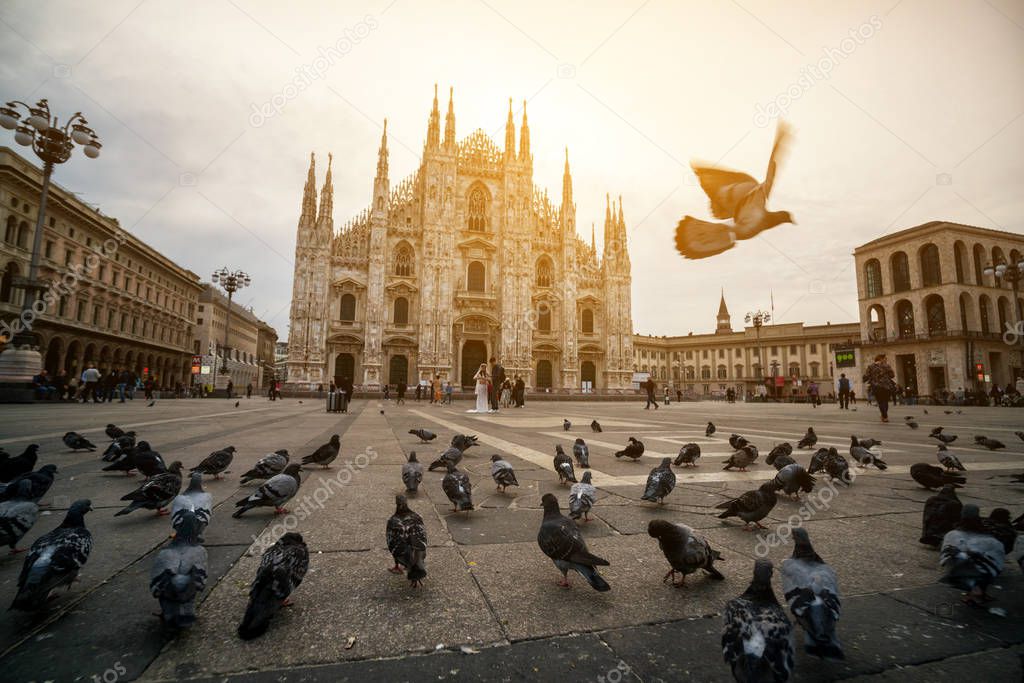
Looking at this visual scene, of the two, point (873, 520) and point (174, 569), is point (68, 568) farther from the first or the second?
point (873, 520)

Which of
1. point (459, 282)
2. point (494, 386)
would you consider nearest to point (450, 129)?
point (459, 282)

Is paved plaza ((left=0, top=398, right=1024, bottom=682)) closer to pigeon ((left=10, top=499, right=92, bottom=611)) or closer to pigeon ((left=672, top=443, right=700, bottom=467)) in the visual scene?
pigeon ((left=10, top=499, right=92, bottom=611))

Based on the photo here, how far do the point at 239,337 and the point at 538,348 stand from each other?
54.4m

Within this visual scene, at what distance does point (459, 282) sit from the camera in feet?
121

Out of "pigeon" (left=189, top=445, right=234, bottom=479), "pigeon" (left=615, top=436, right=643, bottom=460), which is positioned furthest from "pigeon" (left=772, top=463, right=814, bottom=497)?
"pigeon" (left=189, top=445, right=234, bottom=479)

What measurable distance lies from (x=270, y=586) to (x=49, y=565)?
80 centimetres

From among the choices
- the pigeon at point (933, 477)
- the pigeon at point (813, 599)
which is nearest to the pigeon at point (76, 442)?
the pigeon at point (813, 599)

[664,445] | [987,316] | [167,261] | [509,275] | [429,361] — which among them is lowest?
[664,445]

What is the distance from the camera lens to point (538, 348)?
3816 cm

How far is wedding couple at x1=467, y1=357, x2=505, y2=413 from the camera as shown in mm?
15531

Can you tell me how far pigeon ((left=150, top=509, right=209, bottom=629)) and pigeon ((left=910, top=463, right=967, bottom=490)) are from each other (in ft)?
15.2

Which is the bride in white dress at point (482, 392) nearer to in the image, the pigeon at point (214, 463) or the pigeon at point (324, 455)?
the pigeon at point (324, 455)

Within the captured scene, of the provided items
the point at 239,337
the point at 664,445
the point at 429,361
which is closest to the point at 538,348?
the point at 429,361

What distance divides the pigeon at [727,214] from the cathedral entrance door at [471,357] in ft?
101
